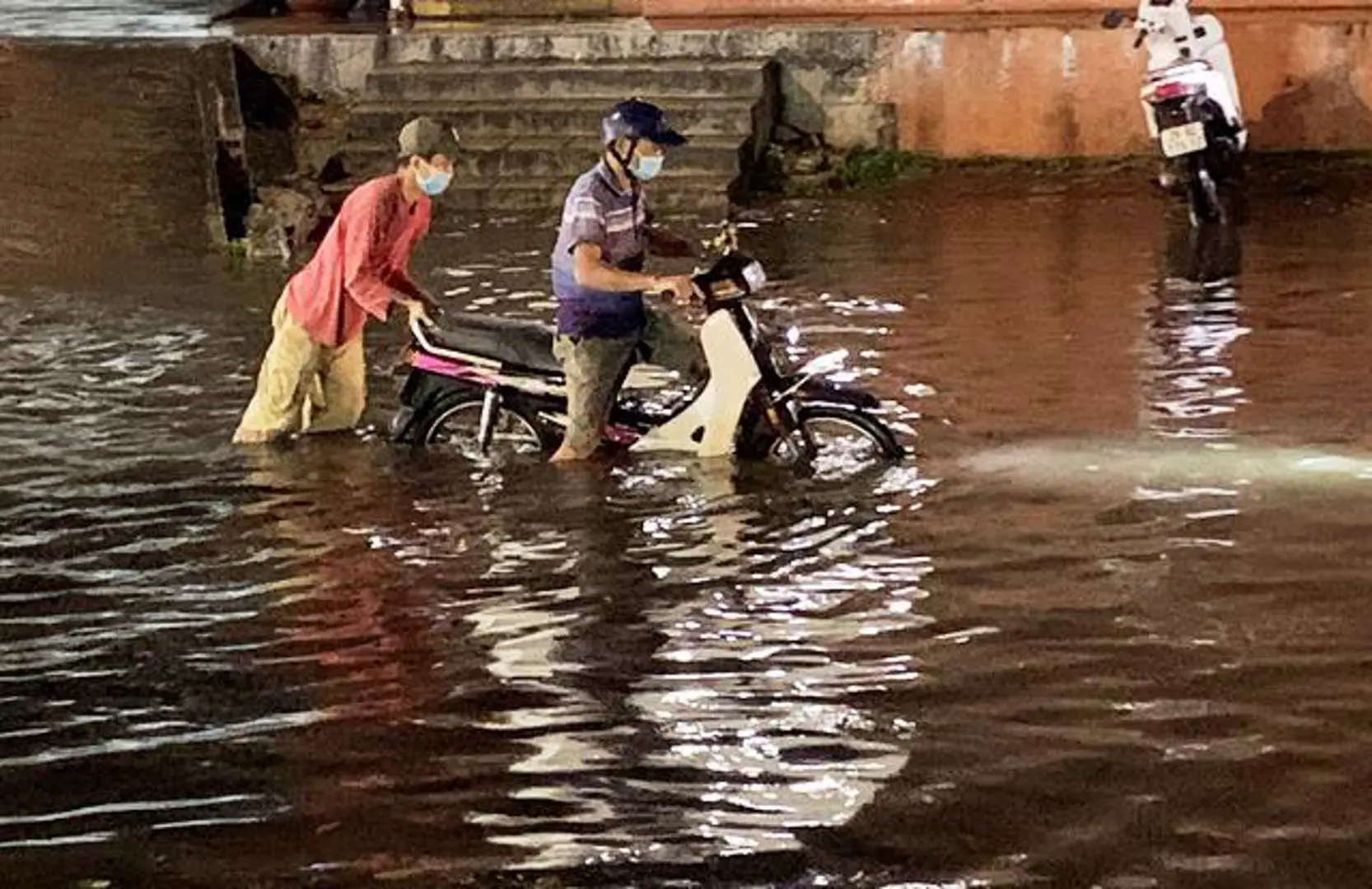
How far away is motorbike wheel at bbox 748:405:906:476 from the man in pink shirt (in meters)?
1.54

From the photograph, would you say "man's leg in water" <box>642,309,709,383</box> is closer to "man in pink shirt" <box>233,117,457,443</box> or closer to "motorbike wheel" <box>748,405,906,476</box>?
"motorbike wheel" <box>748,405,906,476</box>

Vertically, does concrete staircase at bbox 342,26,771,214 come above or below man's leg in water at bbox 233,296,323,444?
above

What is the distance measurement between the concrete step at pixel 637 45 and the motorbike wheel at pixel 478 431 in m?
6.74

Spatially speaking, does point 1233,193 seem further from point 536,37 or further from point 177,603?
point 177,603

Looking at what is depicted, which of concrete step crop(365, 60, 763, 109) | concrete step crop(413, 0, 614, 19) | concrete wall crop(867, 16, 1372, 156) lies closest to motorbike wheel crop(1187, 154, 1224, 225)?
concrete wall crop(867, 16, 1372, 156)

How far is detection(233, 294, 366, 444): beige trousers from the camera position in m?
9.16

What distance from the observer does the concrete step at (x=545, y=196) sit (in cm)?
1417

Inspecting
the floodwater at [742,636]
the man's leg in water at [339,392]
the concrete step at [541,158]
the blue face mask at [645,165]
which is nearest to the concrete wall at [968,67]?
the concrete step at [541,158]

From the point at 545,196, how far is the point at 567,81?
122 cm

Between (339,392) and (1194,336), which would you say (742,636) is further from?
(1194,336)

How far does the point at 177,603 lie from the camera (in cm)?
699

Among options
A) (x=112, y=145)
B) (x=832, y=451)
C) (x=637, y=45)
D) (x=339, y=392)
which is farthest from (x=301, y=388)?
(x=112, y=145)

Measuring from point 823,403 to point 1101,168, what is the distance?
7.05 metres

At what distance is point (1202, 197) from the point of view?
42.7 feet
